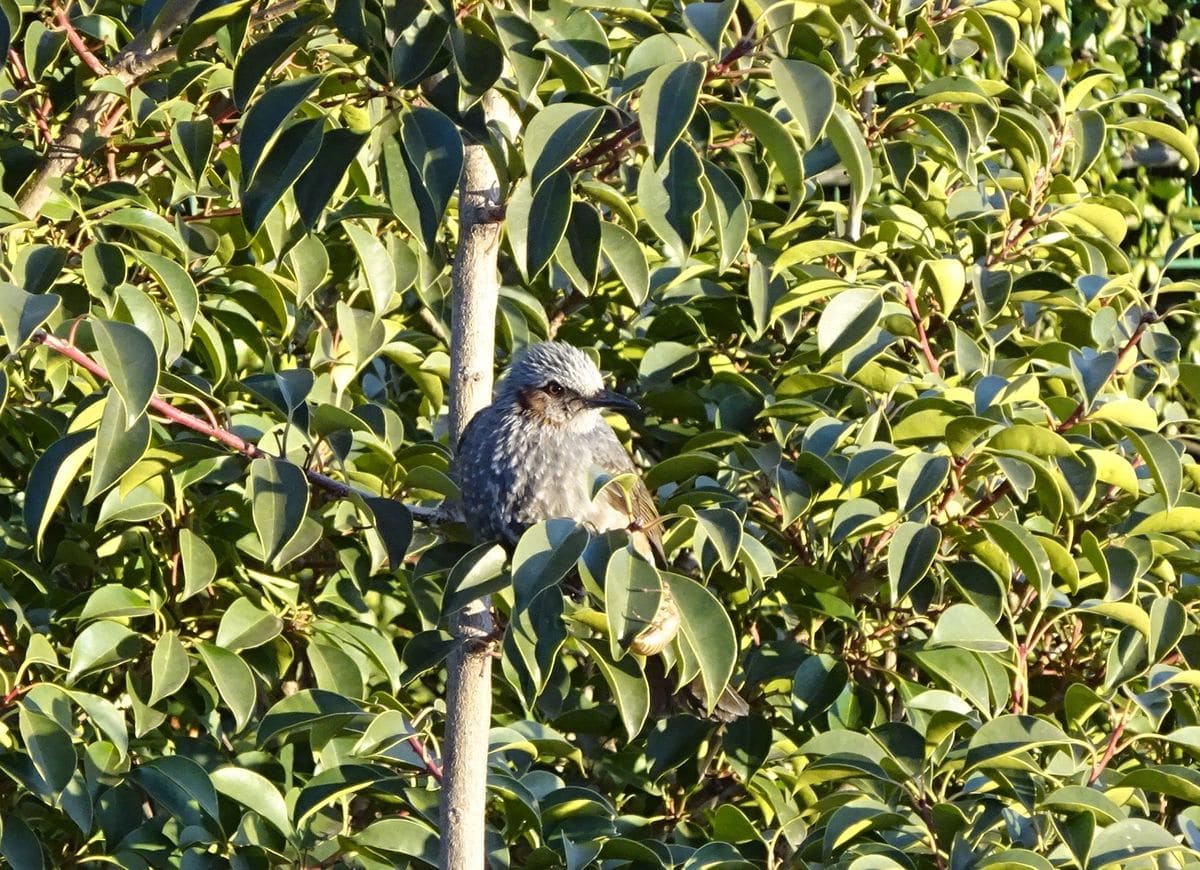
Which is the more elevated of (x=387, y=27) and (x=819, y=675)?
(x=387, y=27)

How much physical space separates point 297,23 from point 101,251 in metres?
0.63

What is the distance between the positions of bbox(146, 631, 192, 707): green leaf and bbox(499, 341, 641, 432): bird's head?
3.36ft

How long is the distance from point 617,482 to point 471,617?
32cm

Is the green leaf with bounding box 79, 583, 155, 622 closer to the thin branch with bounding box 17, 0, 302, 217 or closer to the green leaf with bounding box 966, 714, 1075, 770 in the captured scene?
the thin branch with bounding box 17, 0, 302, 217

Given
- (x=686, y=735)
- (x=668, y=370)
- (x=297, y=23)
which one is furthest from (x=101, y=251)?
(x=686, y=735)

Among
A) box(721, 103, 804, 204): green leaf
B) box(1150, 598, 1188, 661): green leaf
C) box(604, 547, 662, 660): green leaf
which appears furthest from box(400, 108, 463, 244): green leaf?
box(1150, 598, 1188, 661): green leaf

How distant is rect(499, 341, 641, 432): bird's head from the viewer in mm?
3047

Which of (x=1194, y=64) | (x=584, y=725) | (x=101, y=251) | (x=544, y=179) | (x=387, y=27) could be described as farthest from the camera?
(x=1194, y=64)

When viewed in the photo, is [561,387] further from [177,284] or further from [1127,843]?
[1127,843]

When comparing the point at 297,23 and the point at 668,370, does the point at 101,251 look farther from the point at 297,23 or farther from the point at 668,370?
the point at 668,370

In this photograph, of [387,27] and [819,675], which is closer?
[387,27]

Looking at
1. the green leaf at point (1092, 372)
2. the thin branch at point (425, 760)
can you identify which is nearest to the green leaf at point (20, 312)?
the thin branch at point (425, 760)

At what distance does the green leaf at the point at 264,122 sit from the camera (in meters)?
1.76

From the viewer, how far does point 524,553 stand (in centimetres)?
165
